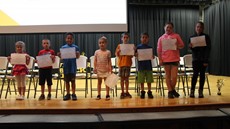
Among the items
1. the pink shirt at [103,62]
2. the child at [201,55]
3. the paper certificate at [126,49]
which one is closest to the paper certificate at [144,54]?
the paper certificate at [126,49]

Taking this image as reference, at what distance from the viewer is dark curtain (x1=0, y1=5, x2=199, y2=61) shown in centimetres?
1330

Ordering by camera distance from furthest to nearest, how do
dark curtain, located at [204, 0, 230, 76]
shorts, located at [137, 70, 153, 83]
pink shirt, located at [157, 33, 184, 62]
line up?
dark curtain, located at [204, 0, 230, 76] < shorts, located at [137, 70, 153, 83] < pink shirt, located at [157, 33, 184, 62]

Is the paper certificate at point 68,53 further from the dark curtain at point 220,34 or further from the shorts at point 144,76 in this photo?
the dark curtain at point 220,34

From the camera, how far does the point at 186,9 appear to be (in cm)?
1367

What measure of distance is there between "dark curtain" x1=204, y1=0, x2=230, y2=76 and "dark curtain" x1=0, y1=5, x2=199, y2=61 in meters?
1.12

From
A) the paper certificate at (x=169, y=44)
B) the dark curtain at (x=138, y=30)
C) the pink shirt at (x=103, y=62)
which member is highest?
the dark curtain at (x=138, y=30)

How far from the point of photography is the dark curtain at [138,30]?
13.3 meters

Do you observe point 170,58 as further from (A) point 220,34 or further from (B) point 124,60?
(A) point 220,34

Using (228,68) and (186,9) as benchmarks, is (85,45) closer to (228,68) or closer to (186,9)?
(186,9)

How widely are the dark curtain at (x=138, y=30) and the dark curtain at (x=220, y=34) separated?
112 cm

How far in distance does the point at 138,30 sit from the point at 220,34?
374 cm

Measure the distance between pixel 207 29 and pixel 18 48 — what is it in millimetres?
10269

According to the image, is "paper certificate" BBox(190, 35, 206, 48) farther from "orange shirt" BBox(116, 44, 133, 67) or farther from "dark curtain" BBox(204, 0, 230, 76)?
"dark curtain" BBox(204, 0, 230, 76)

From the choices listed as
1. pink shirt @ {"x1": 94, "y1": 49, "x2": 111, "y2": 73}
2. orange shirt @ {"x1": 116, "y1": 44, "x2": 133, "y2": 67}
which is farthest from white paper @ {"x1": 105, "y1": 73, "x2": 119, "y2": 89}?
orange shirt @ {"x1": 116, "y1": 44, "x2": 133, "y2": 67}
